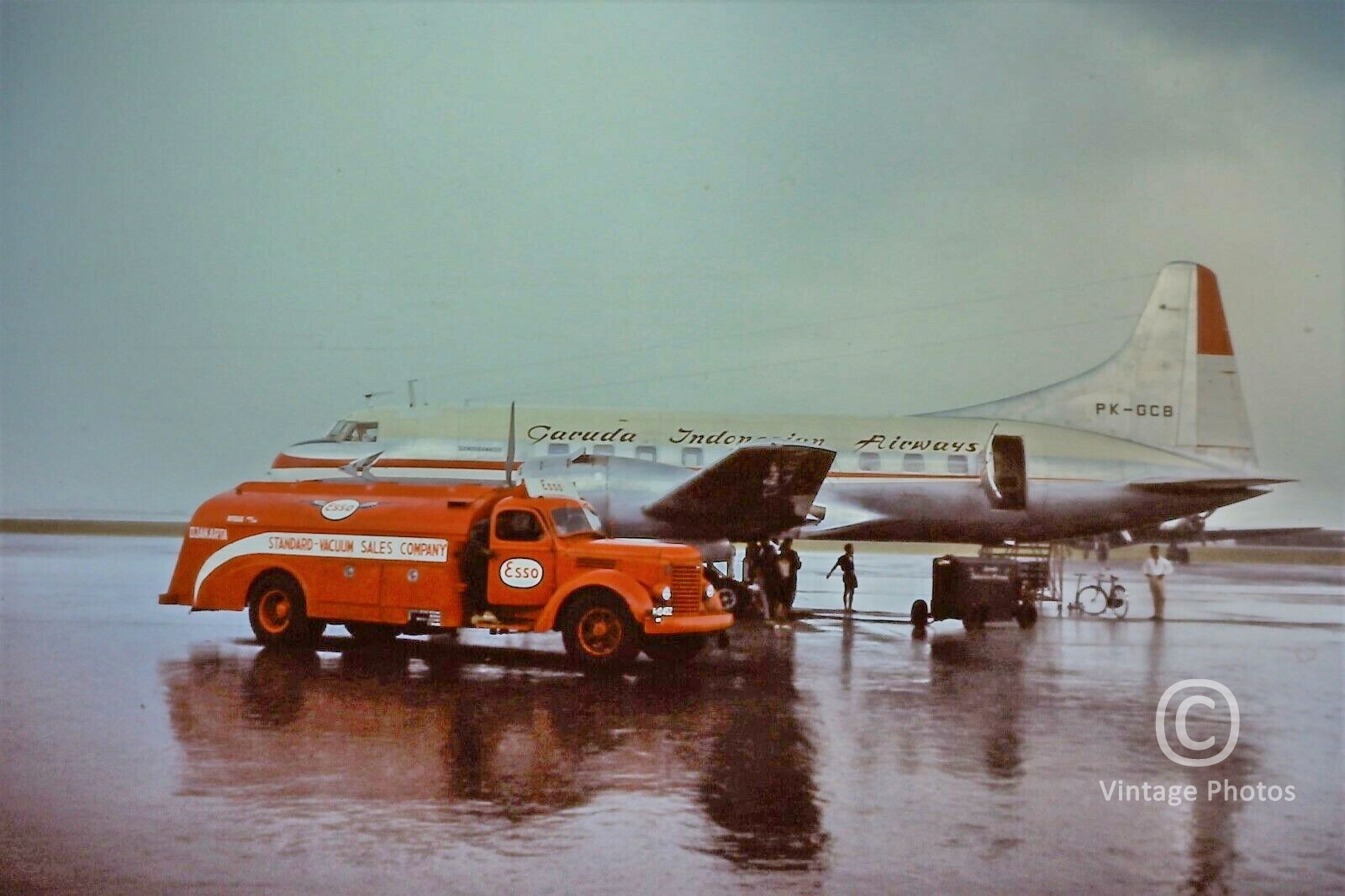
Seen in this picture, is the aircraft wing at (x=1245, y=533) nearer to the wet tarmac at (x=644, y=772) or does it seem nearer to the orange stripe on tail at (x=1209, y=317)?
the orange stripe on tail at (x=1209, y=317)

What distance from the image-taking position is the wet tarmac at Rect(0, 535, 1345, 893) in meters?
A: 6.15

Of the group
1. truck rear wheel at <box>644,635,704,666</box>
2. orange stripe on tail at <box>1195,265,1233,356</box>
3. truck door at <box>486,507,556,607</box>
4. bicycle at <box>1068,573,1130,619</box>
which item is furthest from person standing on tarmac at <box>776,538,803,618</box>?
orange stripe on tail at <box>1195,265,1233,356</box>

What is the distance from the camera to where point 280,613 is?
14875mm

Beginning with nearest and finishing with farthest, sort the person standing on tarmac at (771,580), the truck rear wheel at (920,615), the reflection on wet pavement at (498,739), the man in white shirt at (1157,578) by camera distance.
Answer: the reflection on wet pavement at (498,739), the truck rear wheel at (920,615), the person standing on tarmac at (771,580), the man in white shirt at (1157,578)

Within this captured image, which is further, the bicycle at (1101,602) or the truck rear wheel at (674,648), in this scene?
the bicycle at (1101,602)

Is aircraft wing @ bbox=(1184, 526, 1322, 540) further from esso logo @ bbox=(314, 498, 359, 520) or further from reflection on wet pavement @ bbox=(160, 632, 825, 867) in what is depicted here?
esso logo @ bbox=(314, 498, 359, 520)

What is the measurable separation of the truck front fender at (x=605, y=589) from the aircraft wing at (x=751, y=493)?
578 centimetres

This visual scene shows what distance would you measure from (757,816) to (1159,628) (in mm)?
15498

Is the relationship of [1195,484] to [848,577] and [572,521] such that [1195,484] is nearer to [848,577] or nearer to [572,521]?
[848,577]

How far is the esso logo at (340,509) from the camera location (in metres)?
14.4

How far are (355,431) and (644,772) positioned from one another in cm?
1636

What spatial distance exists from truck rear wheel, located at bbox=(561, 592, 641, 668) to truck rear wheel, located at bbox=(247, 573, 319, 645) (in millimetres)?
3604

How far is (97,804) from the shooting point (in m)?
7.08

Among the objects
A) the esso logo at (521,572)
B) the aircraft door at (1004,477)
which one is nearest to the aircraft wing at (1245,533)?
the aircraft door at (1004,477)
